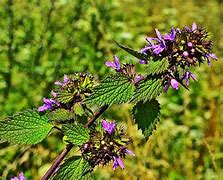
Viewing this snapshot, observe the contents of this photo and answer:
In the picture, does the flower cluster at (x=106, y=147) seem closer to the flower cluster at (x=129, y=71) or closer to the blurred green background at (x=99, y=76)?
the flower cluster at (x=129, y=71)

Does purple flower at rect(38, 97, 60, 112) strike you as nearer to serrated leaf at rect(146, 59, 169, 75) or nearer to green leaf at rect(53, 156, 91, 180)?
green leaf at rect(53, 156, 91, 180)

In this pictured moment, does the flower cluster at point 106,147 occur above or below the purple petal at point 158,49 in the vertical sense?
below

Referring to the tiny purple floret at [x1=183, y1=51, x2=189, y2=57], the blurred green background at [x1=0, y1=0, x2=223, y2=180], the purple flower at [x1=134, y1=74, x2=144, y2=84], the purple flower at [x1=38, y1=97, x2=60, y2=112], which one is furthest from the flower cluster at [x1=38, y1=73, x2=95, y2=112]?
the blurred green background at [x1=0, y1=0, x2=223, y2=180]

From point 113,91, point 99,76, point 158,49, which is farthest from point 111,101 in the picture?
point 99,76

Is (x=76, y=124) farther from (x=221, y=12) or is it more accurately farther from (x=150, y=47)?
(x=221, y=12)

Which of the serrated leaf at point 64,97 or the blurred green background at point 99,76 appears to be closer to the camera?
the serrated leaf at point 64,97

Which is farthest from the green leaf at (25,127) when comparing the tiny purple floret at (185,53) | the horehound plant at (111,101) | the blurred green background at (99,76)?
A: the blurred green background at (99,76)
